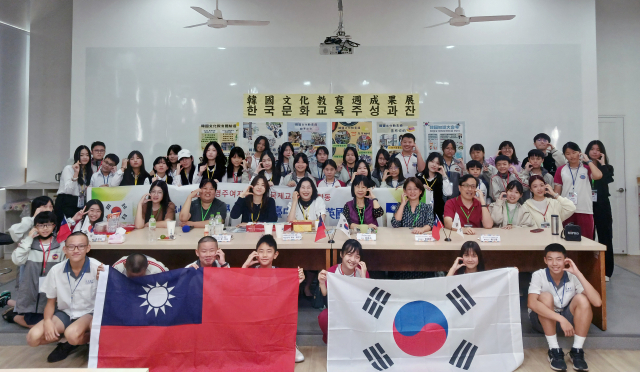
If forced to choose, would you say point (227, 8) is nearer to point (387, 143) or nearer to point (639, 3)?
point (387, 143)

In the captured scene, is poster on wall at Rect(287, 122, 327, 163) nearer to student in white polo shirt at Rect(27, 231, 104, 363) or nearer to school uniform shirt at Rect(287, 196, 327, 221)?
school uniform shirt at Rect(287, 196, 327, 221)

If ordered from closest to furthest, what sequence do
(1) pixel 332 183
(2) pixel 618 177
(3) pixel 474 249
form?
(3) pixel 474 249
(1) pixel 332 183
(2) pixel 618 177

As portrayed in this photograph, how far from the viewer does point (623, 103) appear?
6414mm

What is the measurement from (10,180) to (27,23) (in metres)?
2.67

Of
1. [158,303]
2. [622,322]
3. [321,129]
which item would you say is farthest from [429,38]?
[158,303]

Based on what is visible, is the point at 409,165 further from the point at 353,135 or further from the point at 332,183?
the point at 332,183

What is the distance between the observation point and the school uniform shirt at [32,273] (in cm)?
329

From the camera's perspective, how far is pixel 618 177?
21.0 ft

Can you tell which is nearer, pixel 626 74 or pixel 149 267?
pixel 149 267

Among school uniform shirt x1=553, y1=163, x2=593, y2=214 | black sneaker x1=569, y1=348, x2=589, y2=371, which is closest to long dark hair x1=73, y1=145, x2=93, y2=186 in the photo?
black sneaker x1=569, y1=348, x2=589, y2=371

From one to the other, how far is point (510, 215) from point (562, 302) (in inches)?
47.6

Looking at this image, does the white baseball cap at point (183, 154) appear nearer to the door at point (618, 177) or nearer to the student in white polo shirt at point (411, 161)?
the student in white polo shirt at point (411, 161)

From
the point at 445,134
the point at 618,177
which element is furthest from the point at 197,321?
the point at 618,177

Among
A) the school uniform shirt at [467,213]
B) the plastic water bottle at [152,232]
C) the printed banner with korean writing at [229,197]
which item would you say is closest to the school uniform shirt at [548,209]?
the school uniform shirt at [467,213]
